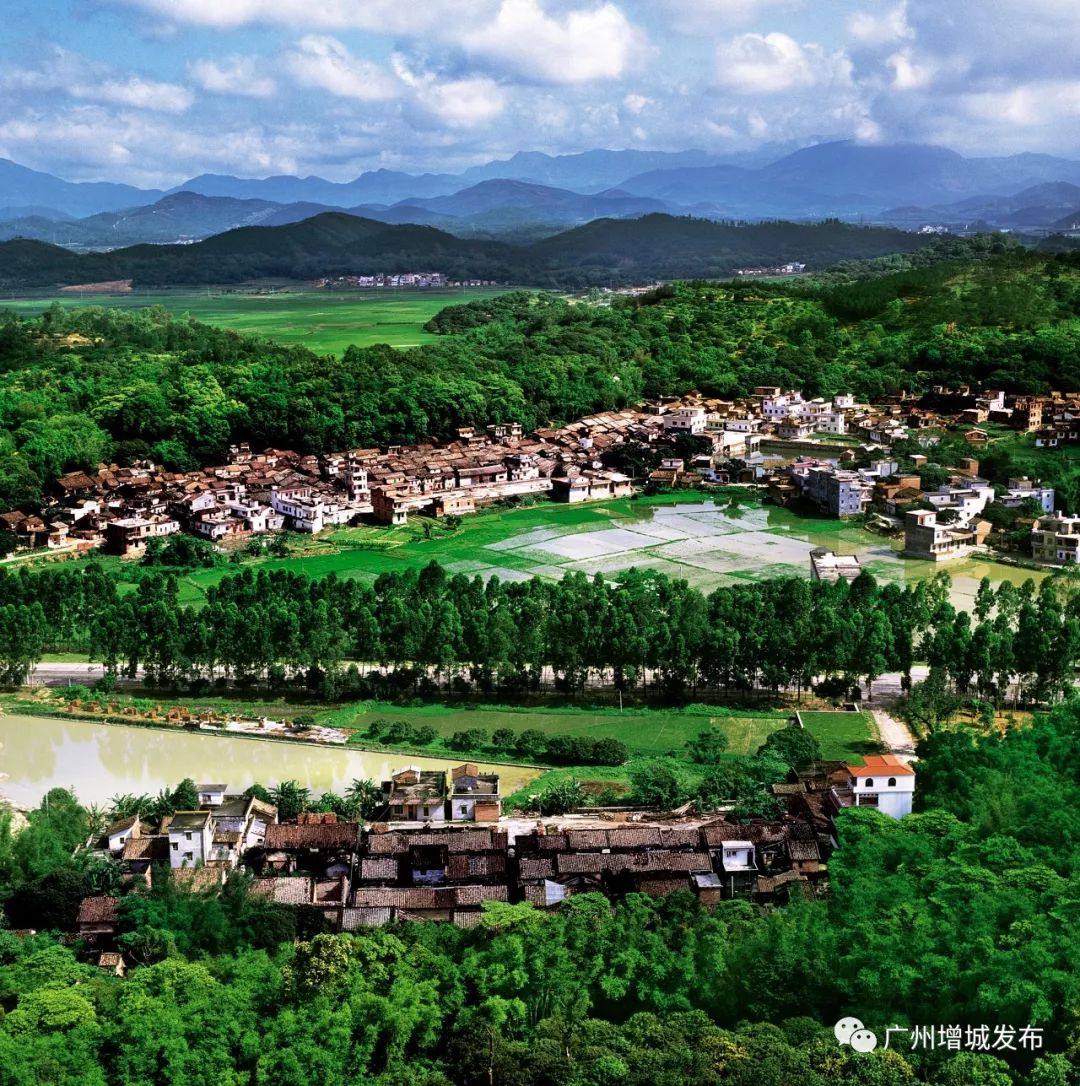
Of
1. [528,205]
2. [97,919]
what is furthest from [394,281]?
[528,205]

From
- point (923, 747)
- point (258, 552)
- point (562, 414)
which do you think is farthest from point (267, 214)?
point (923, 747)

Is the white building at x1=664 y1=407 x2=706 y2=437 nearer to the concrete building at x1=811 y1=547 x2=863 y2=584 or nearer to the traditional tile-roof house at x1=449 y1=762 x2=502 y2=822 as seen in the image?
the concrete building at x1=811 y1=547 x2=863 y2=584

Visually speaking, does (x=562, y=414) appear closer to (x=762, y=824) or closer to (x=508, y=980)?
(x=762, y=824)

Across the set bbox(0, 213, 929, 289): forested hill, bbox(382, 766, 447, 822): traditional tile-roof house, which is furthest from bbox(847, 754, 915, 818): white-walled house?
bbox(0, 213, 929, 289): forested hill

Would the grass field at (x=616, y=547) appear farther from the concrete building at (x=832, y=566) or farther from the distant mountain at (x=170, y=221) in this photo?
the distant mountain at (x=170, y=221)

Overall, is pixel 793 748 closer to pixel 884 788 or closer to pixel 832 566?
pixel 884 788

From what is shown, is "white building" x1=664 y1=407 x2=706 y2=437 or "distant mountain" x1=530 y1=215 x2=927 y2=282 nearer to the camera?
"white building" x1=664 y1=407 x2=706 y2=437

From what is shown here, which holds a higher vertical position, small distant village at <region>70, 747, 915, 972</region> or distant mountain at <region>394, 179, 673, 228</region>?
distant mountain at <region>394, 179, 673, 228</region>
